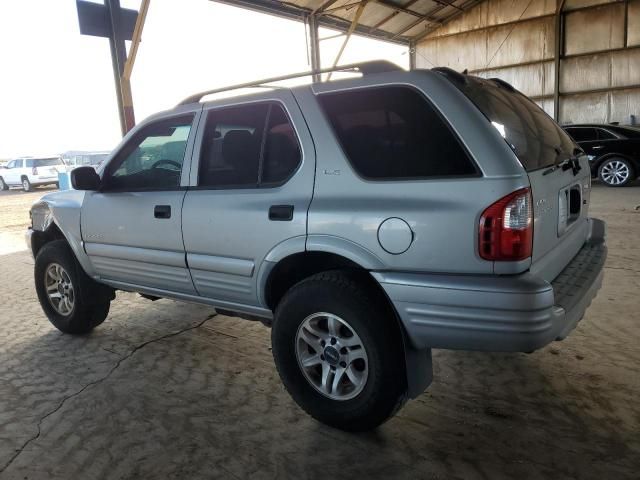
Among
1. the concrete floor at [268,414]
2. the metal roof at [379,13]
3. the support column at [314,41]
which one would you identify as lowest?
the concrete floor at [268,414]

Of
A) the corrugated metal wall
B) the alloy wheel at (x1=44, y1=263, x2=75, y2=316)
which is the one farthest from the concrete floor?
the corrugated metal wall

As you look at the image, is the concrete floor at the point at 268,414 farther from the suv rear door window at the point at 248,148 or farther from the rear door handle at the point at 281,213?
the suv rear door window at the point at 248,148

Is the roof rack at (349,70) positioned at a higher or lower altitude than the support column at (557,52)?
lower

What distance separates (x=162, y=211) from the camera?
3086 millimetres

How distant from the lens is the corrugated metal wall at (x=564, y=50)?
1568 cm

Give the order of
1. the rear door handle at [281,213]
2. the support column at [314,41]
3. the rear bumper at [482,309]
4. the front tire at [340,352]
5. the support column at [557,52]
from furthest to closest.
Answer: the support column at [557,52], the support column at [314,41], the rear door handle at [281,213], the front tire at [340,352], the rear bumper at [482,309]

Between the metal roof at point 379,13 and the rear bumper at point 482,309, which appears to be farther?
the metal roof at point 379,13

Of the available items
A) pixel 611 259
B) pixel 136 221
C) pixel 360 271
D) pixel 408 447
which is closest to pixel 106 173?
pixel 136 221

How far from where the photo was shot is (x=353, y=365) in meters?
2.47

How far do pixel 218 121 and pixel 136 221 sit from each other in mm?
883

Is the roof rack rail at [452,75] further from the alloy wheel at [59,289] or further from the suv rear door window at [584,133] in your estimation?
the suv rear door window at [584,133]

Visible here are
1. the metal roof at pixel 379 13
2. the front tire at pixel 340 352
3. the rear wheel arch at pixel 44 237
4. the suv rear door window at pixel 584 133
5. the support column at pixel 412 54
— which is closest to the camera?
the front tire at pixel 340 352

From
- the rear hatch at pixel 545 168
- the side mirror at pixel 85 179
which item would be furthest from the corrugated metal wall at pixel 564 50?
the side mirror at pixel 85 179

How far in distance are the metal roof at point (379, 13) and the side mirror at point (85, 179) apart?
36.0 ft
